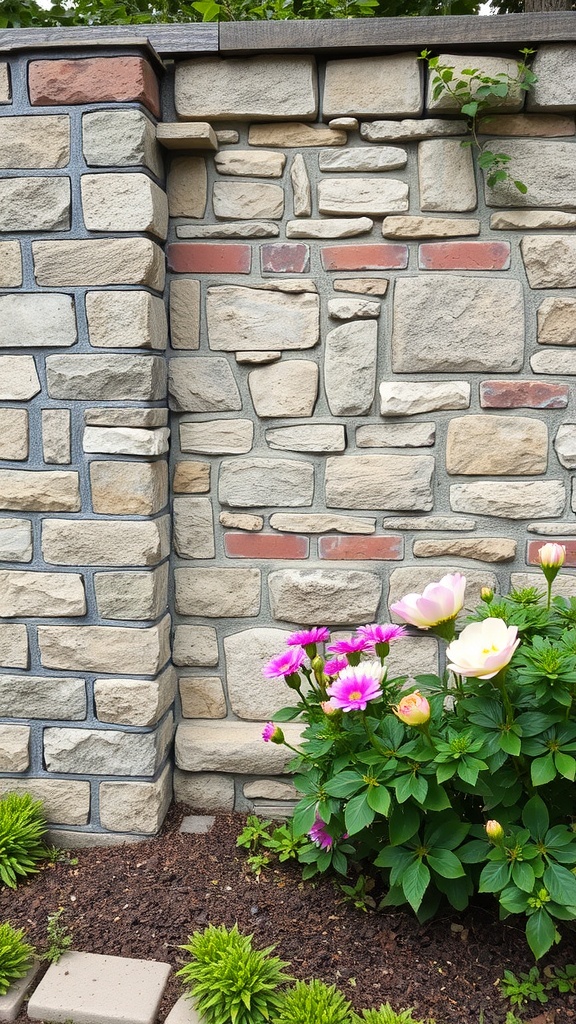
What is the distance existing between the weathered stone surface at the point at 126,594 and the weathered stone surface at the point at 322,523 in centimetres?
39

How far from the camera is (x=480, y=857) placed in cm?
158

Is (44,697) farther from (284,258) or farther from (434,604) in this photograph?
(284,258)

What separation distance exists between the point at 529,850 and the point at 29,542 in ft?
4.63

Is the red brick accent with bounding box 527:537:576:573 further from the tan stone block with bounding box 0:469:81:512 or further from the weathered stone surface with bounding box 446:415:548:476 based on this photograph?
the tan stone block with bounding box 0:469:81:512

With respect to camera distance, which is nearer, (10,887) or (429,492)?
(10,887)

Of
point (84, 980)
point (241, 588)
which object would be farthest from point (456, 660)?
point (84, 980)

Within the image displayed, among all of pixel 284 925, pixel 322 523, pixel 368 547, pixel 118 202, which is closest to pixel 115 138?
pixel 118 202

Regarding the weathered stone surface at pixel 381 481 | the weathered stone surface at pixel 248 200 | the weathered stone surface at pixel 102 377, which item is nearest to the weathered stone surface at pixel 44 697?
the weathered stone surface at pixel 102 377

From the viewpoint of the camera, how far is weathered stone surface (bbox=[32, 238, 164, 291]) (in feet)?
6.12

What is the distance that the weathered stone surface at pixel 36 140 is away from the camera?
1856mm

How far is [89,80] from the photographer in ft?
6.00

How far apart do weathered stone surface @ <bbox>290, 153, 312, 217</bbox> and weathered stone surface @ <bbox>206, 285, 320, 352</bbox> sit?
23 centimetres

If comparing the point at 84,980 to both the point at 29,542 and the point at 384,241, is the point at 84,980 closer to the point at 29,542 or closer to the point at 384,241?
the point at 29,542

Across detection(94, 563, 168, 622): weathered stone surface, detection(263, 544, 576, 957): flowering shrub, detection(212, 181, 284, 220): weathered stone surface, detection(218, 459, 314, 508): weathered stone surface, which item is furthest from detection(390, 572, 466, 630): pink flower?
detection(212, 181, 284, 220): weathered stone surface
